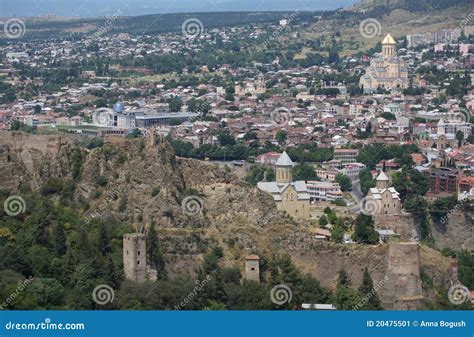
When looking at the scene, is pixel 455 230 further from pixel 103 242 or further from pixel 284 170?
pixel 103 242

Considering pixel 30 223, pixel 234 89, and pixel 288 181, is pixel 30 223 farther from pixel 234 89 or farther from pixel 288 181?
pixel 234 89

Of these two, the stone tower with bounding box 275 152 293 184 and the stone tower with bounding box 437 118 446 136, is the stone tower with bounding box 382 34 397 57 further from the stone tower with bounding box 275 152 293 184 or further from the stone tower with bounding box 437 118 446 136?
the stone tower with bounding box 275 152 293 184

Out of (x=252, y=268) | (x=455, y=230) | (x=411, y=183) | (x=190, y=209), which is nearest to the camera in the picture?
(x=252, y=268)

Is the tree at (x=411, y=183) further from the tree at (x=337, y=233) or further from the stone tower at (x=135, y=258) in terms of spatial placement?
the stone tower at (x=135, y=258)

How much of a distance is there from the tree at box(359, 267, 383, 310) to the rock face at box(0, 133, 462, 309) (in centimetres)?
26

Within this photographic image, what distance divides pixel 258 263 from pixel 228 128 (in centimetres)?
3176

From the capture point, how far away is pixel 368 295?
59.9ft

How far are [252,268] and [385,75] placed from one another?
162 feet

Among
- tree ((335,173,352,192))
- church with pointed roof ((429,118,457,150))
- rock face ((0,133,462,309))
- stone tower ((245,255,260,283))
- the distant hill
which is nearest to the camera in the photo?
stone tower ((245,255,260,283))

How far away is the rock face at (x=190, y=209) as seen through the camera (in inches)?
770

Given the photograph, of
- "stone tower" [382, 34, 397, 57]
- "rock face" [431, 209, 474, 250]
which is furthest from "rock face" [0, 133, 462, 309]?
"stone tower" [382, 34, 397, 57]

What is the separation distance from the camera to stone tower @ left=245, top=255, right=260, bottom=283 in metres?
19.2

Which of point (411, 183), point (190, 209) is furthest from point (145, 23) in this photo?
point (190, 209)

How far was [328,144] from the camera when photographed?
4653cm
